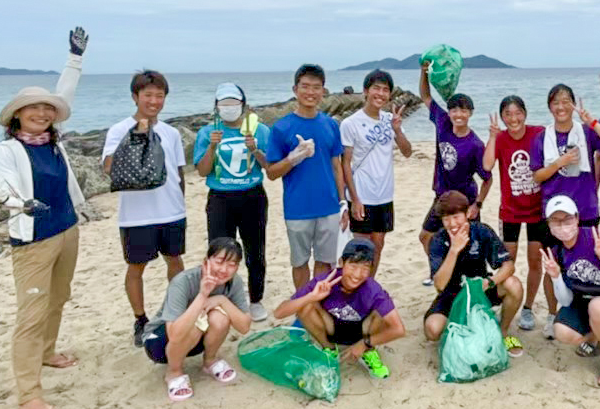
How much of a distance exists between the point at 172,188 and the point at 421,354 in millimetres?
2159

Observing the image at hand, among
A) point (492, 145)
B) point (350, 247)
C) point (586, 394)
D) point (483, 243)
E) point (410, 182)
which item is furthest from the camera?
point (410, 182)

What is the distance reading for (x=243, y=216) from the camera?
14.7 feet

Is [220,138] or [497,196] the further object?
[497,196]

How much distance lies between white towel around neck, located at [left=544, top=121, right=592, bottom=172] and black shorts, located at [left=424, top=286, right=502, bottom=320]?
97 cm

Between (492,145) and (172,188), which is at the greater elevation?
(492,145)

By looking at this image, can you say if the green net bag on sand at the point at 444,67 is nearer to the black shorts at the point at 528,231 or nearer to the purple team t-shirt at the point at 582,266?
the black shorts at the point at 528,231

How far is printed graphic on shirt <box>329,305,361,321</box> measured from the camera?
3.87 meters

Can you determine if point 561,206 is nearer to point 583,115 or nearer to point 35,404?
point 583,115

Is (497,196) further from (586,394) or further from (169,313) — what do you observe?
(169,313)

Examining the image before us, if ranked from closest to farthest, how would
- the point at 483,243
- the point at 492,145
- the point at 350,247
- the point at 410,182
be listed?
the point at 350,247 < the point at 483,243 < the point at 492,145 < the point at 410,182

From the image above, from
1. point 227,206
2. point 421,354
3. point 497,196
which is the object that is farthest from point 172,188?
point 497,196

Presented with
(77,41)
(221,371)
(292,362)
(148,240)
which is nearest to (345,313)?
(292,362)

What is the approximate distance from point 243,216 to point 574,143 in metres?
2.46

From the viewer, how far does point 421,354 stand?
411 cm
